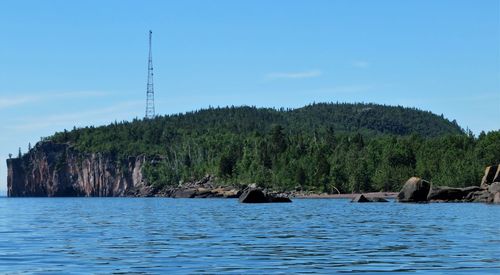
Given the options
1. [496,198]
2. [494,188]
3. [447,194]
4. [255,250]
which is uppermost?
[494,188]

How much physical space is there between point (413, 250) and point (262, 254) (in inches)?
271

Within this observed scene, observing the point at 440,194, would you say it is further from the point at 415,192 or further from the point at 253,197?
the point at 253,197

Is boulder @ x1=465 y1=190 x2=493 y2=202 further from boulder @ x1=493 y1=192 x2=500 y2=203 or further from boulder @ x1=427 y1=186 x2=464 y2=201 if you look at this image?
boulder @ x1=493 y1=192 x2=500 y2=203

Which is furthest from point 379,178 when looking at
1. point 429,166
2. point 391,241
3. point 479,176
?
point 391,241

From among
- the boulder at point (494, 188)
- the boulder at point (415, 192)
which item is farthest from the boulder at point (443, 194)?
the boulder at point (494, 188)

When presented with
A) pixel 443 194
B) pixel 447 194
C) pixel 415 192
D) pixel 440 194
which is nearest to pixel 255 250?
pixel 415 192

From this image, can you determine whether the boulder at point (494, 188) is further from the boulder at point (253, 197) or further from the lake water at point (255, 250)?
the lake water at point (255, 250)

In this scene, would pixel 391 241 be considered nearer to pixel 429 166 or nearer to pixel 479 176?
pixel 479 176

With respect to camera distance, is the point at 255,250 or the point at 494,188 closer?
the point at 255,250

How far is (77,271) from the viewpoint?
95.5ft

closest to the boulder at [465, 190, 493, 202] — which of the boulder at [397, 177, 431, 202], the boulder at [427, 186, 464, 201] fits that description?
the boulder at [427, 186, 464, 201]

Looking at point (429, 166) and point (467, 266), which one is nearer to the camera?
point (467, 266)

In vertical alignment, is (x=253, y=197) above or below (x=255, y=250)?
above

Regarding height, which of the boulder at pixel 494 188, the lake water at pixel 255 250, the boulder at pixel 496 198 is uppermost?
the boulder at pixel 494 188
